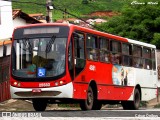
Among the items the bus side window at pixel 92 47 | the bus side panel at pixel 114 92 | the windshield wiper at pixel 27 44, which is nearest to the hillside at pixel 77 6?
the bus side panel at pixel 114 92

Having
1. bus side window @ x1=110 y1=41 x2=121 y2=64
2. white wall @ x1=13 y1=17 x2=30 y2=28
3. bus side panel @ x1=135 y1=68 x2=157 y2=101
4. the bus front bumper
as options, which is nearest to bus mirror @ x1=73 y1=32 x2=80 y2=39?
the bus front bumper

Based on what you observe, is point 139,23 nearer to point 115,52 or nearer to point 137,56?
point 137,56

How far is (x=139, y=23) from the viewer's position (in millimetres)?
51375

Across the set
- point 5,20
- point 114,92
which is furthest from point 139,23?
point 114,92

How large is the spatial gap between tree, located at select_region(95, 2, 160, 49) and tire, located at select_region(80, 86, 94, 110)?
2823 centimetres

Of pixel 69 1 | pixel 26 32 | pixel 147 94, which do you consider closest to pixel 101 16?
pixel 69 1

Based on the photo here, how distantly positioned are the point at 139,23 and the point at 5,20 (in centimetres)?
1840

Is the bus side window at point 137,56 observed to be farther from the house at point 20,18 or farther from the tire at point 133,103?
the house at point 20,18

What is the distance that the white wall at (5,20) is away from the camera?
3611 centimetres

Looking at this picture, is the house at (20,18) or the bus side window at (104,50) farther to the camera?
the house at (20,18)

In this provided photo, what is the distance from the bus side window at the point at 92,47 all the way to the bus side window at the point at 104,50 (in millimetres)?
543

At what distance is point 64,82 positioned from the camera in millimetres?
18266

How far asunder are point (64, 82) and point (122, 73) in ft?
20.0

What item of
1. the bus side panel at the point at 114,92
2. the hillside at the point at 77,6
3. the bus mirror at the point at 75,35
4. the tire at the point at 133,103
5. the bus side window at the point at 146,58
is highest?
the bus mirror at the point at 75,35
